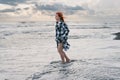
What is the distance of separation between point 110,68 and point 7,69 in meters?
3.76

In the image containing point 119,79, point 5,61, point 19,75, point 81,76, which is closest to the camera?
point 119,79

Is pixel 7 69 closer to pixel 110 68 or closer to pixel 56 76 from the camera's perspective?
pixel 56 76

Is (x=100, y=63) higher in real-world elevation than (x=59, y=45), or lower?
lower

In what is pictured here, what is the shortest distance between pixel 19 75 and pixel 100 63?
3205mm

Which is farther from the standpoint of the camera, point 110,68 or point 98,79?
point 110,68

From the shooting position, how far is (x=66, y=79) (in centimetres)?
834

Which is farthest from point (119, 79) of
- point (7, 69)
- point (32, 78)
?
point (7, 69)

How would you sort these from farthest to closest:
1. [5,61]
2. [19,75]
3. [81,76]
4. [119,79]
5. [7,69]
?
[5,61] → [7,69] → [19,75] → [81,76] → [119,79]

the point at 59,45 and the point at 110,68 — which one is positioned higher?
the point at 59,45

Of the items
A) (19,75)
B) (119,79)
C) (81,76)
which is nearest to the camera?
(119,79)

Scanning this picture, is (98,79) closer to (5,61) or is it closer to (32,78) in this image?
(32,78)

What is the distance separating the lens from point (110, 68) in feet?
32.3

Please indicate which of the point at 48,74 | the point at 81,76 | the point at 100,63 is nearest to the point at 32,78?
the point at 48,74

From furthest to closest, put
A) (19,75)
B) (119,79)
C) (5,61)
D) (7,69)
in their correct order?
1. (5,61)
2. (7,69)
3. (19,75)
4. (119,79)
